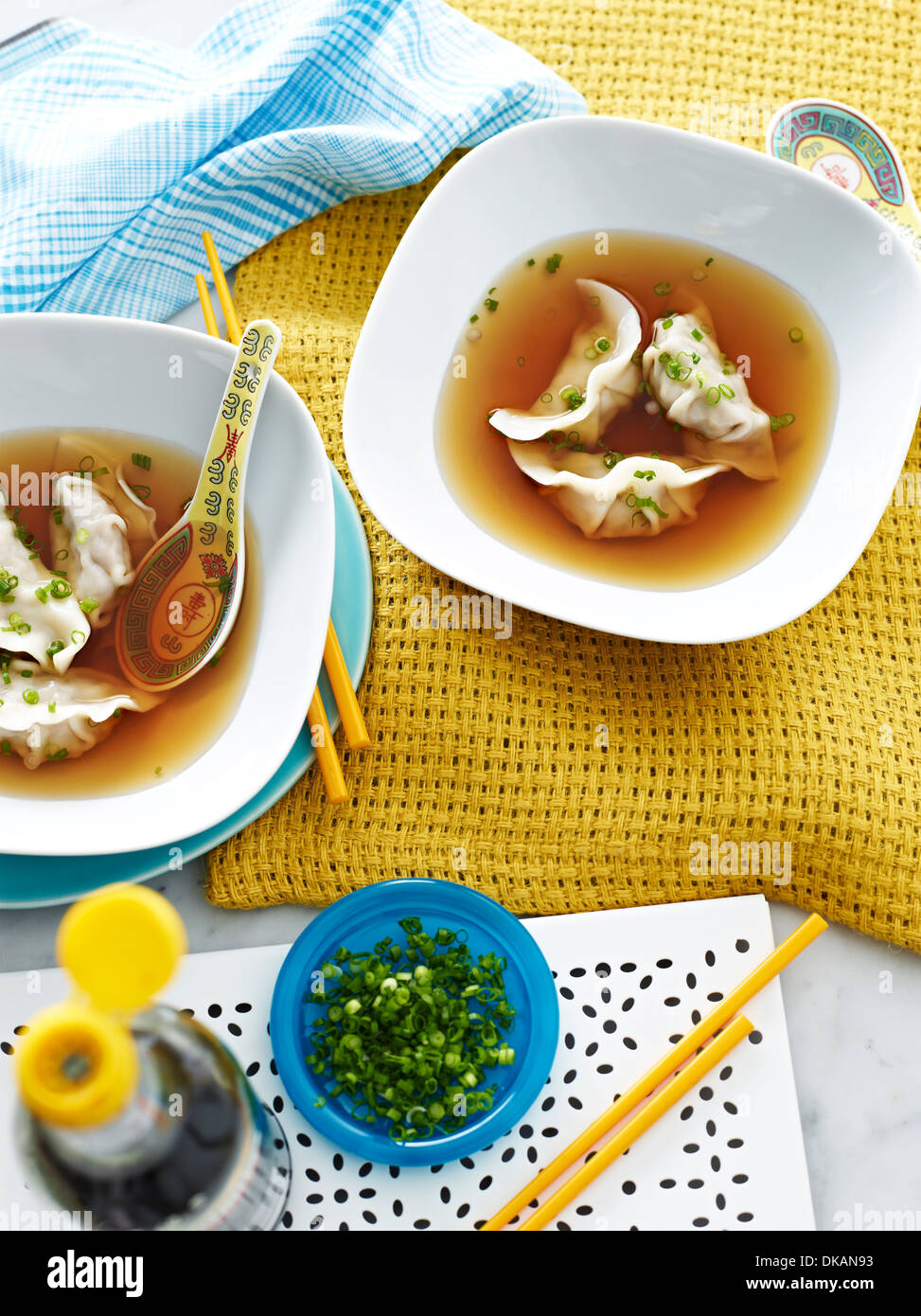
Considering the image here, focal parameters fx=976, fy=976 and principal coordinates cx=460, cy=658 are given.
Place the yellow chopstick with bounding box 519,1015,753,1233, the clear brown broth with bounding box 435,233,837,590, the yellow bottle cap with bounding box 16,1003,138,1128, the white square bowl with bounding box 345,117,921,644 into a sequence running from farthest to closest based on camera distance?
the clear brown broth with bounding box 435,233,837,590 → the white square bowl with bounding box 345,117,921,644 → the yellow chopstick with bounding box 519,1015,753,1233 → the yellow bottle cap with bounding box 16,1003,138,1128

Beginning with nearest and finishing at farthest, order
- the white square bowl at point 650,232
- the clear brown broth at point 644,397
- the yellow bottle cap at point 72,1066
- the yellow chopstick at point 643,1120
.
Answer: the yellow bottle cap at point 72,1066 → the yellow chopstick at point 643,1120 → the white square bowl at point 650,232 → the clear brown broth at point 644,397

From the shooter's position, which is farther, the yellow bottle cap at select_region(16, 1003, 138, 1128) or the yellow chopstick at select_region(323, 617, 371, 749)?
the yellow chopstick at select_region(323, 617, 371, 749)

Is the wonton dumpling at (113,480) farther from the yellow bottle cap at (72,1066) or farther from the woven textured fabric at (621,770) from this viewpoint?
the yellow bottle cap at (72,1066)

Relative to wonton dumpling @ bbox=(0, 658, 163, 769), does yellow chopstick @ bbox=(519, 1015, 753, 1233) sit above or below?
below

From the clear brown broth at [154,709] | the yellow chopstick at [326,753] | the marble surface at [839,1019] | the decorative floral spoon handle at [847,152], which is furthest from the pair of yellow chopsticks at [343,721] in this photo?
the decorative floral spoon handle at [847,152]

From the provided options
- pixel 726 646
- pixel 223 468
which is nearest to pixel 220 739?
pixel 223 468

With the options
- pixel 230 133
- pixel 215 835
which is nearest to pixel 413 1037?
pixel 215 835

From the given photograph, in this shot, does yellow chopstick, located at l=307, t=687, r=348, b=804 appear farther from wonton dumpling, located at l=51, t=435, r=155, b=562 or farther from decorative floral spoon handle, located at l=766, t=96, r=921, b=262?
decorative floral spoon handle, located at l=766, t=96, r=921, b=262

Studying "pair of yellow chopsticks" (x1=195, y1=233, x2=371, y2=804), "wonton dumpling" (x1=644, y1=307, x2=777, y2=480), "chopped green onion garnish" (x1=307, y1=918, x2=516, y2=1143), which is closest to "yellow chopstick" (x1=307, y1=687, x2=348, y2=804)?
"pair of yellow chopsticks" (x1=195, y1=233, x2=371, y2=804)
